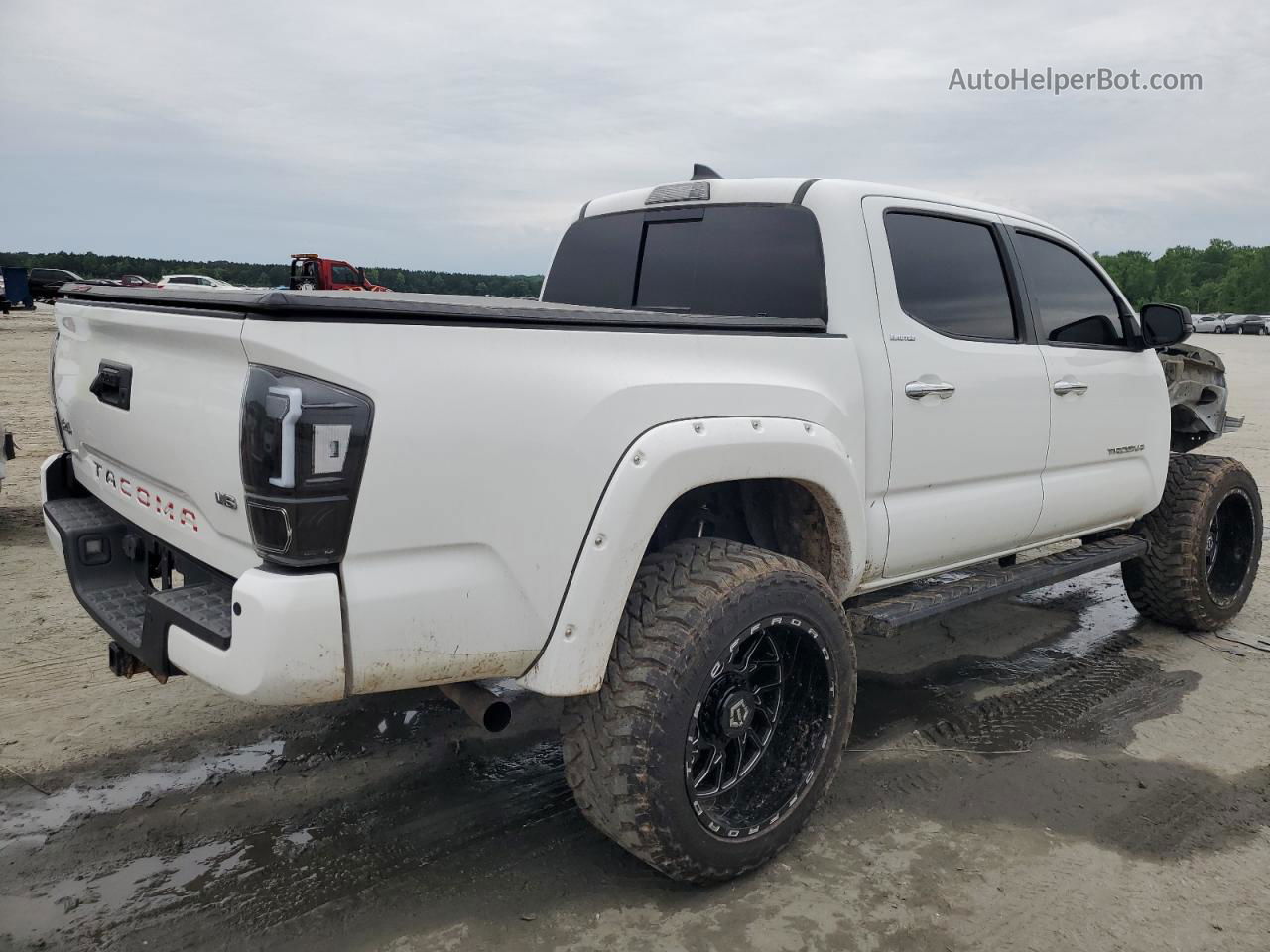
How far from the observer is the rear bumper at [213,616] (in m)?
2.01

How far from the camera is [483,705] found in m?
2.50

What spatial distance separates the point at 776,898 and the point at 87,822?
2.04 metres

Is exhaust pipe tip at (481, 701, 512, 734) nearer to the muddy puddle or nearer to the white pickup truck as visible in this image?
the white pickup truck

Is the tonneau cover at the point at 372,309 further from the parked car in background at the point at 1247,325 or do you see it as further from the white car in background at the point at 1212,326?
the white car in background at the point at 1212,326

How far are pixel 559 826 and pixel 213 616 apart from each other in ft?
4.26

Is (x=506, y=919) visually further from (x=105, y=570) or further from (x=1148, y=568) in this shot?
(x=1148, y=568)

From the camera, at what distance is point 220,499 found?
219cm

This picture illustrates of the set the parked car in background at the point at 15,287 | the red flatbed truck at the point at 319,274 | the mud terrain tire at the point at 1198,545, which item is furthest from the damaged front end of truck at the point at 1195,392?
the parked car in background at the point at 15,287

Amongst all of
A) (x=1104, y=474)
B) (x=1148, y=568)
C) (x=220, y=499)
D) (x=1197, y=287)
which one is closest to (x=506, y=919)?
(x=220, y=499)

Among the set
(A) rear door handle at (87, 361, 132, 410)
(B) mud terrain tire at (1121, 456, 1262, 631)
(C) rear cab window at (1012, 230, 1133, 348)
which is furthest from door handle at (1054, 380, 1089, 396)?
(A) rear door handle at (87, 361, 132, 410)

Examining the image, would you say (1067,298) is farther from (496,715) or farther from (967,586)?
(496,715)

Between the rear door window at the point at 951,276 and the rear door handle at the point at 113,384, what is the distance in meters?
2.37

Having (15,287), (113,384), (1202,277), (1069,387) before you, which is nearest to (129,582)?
(113,384)

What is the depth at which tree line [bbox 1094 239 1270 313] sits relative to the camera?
79.8m
